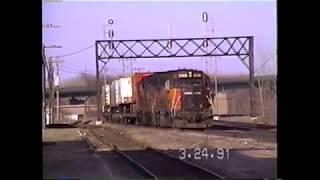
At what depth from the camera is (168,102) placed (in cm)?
1338

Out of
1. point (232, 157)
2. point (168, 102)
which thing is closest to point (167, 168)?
point (232, 157)

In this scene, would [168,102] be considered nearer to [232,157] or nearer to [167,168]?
[167,168]

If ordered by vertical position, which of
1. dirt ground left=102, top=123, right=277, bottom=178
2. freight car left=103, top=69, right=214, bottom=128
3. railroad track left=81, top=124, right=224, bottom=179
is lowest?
railroad track left=81, top=124, right=224, bottom=179

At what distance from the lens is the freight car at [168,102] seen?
1109 cm

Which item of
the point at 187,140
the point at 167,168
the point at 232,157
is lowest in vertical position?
the point at 167,168

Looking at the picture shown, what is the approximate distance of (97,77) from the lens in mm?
7703

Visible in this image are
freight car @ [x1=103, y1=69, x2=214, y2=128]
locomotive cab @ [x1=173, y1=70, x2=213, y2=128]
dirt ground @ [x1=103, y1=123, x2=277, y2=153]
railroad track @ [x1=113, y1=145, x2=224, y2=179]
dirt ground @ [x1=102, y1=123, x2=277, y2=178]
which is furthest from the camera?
locomotive cab @ [x1=173, y1=70, x2=213, y2=128]

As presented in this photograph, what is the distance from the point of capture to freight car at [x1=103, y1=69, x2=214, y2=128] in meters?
11.1

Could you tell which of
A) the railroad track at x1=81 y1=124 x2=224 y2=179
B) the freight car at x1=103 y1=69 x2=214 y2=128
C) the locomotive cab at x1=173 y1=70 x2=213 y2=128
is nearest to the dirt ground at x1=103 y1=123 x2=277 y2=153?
the railroad track at x1=81 y1=124 x2=224 y2=179

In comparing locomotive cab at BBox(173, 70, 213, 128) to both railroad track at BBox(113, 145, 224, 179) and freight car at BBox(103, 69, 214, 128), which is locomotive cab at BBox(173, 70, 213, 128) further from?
railroad track at BBox(113, 145, 224, 179)

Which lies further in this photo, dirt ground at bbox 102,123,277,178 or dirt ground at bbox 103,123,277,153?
dirt ground at bbox 103,123,277,153

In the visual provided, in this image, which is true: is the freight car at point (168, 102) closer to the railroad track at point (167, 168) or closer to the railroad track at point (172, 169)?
the railroad track at point (167, 168)

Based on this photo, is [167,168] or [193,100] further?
[193,100]

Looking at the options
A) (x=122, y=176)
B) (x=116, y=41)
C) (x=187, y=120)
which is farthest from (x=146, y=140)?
(x=116, y=41)
